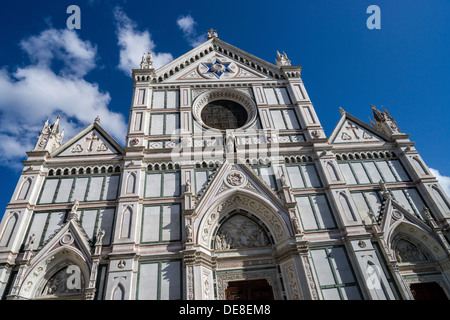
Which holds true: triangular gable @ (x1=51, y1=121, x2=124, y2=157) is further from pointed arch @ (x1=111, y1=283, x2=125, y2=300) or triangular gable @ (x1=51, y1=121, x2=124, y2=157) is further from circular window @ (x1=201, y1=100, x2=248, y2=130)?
pointed arch @ (x1=111, y1=283, x2=125, y2=300)

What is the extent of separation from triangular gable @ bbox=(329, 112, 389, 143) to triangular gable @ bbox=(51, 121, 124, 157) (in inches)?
499

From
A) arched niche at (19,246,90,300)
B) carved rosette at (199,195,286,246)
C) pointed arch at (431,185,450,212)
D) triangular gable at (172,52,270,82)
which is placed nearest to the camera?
arched niche at (19,246,90,300)

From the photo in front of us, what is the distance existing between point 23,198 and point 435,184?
67.3 ft

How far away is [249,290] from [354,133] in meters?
11.2

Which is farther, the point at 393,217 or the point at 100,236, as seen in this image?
the point at 393,217

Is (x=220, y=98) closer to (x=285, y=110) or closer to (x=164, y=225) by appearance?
(x=285, y=110)

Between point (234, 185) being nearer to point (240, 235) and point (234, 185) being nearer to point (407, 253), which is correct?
point (240, 235)

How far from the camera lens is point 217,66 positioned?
65.7 feet

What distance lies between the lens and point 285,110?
1773 centimetres

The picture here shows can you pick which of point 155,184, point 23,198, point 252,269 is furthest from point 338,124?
point 23,198

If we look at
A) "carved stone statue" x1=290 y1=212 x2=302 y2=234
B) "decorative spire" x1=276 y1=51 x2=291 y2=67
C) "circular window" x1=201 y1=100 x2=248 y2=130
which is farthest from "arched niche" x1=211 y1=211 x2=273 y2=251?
"decorative spire" x1=276 y1=51 x2=291 y2=67

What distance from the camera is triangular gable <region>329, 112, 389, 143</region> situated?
650 inches

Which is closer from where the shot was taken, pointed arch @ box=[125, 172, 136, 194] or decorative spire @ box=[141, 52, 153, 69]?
pointed arch @ box=[125, 172, 136, 194]

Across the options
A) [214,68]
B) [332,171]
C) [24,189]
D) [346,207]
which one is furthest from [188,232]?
[214,68]
